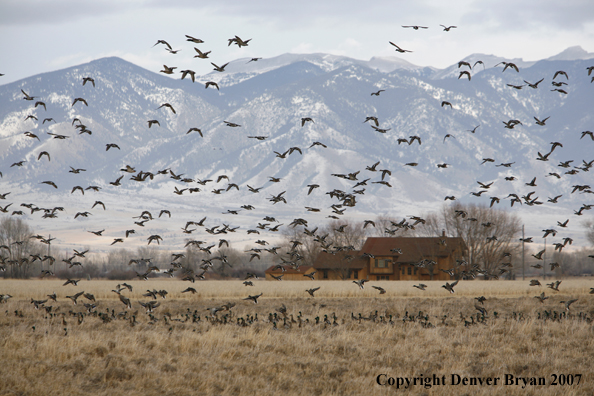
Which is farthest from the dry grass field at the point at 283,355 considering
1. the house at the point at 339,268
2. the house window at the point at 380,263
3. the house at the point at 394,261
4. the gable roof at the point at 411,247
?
the house at the point at 339,268

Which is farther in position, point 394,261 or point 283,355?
point 394,261

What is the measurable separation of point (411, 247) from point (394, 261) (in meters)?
4.29

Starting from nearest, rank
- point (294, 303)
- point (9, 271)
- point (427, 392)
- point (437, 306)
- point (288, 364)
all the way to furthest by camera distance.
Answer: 1. point (427, 392)
2. point (288, 364)
3. point (437, 306)
4. point (294, 303)
5. point (9, 271)

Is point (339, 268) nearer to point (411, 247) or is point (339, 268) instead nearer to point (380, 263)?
point (380, 263)

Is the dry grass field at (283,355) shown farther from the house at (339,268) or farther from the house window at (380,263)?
the house at (339,268)

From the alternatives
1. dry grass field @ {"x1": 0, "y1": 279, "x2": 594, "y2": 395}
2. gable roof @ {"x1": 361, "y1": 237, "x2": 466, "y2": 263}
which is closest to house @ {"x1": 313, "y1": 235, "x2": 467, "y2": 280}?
gable roof @ {"x1": 361, "y1": 237, "x2": 466, "y2": 263}

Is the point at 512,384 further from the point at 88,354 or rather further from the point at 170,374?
the point at 88,354

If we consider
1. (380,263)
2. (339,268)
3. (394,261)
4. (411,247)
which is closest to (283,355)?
(394,261)

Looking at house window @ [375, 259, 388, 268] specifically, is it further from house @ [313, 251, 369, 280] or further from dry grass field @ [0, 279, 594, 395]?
dry grass field @ [0, 279, 594, 395]

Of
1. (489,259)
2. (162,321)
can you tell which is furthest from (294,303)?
(489,259)

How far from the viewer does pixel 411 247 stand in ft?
313

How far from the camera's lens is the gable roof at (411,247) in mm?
89312

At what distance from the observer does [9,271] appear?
110m

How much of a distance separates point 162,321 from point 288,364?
41.2 ft
